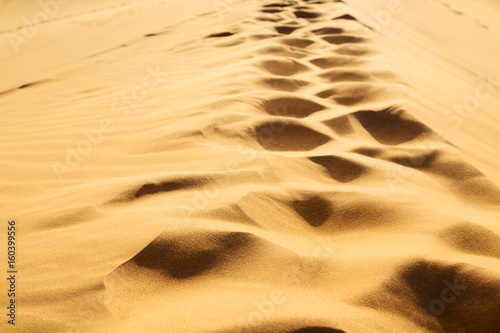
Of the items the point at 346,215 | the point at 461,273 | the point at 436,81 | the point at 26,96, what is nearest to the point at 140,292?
the point at 346,215

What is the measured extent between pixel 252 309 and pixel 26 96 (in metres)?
3.45

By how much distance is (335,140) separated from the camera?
186 centimetres

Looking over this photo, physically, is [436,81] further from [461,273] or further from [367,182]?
[461,273]

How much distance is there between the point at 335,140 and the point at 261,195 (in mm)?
668

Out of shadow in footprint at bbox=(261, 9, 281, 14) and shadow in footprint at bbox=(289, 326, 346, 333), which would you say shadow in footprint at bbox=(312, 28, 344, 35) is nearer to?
shadow in footprint at bbox=(261, 9, 281, 14)

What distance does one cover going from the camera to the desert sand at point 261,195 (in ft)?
3.12
